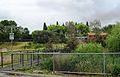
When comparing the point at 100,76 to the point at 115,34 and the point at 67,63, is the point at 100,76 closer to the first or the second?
the point at 67,63

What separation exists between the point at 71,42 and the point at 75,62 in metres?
31.4

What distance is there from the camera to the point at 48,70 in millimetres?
18078

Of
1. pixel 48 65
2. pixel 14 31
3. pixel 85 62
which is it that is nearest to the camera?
pixel 85 62

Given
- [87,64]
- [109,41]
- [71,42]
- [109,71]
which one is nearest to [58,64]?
[87,64]

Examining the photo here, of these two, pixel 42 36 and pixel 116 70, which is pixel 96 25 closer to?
pixel 42 36

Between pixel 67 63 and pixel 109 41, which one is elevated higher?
pixel 109 41

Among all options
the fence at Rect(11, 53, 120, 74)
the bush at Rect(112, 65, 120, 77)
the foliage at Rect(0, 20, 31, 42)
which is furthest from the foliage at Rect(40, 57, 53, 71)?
the foliage at Rect(0, 20, 31, 42)

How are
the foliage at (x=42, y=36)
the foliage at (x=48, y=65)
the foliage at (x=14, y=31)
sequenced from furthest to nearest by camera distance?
the foliage at (x=14, y=31), the foliage at (x=42, y=36), the foliage at (x=48, y=65)

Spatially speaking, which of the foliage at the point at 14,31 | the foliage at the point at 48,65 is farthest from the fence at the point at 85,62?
the foliage at the point at 14,31

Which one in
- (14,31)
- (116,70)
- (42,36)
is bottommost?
(116,70)

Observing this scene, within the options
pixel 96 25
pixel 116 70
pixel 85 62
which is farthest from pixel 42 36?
pixel 116 70

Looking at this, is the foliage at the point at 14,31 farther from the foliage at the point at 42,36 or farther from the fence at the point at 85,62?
the fence at the point at 85,62

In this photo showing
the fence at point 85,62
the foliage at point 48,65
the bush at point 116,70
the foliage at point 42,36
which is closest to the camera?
the bush at point 116,70

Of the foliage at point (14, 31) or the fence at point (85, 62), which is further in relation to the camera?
the foliage at point (14, 31)
